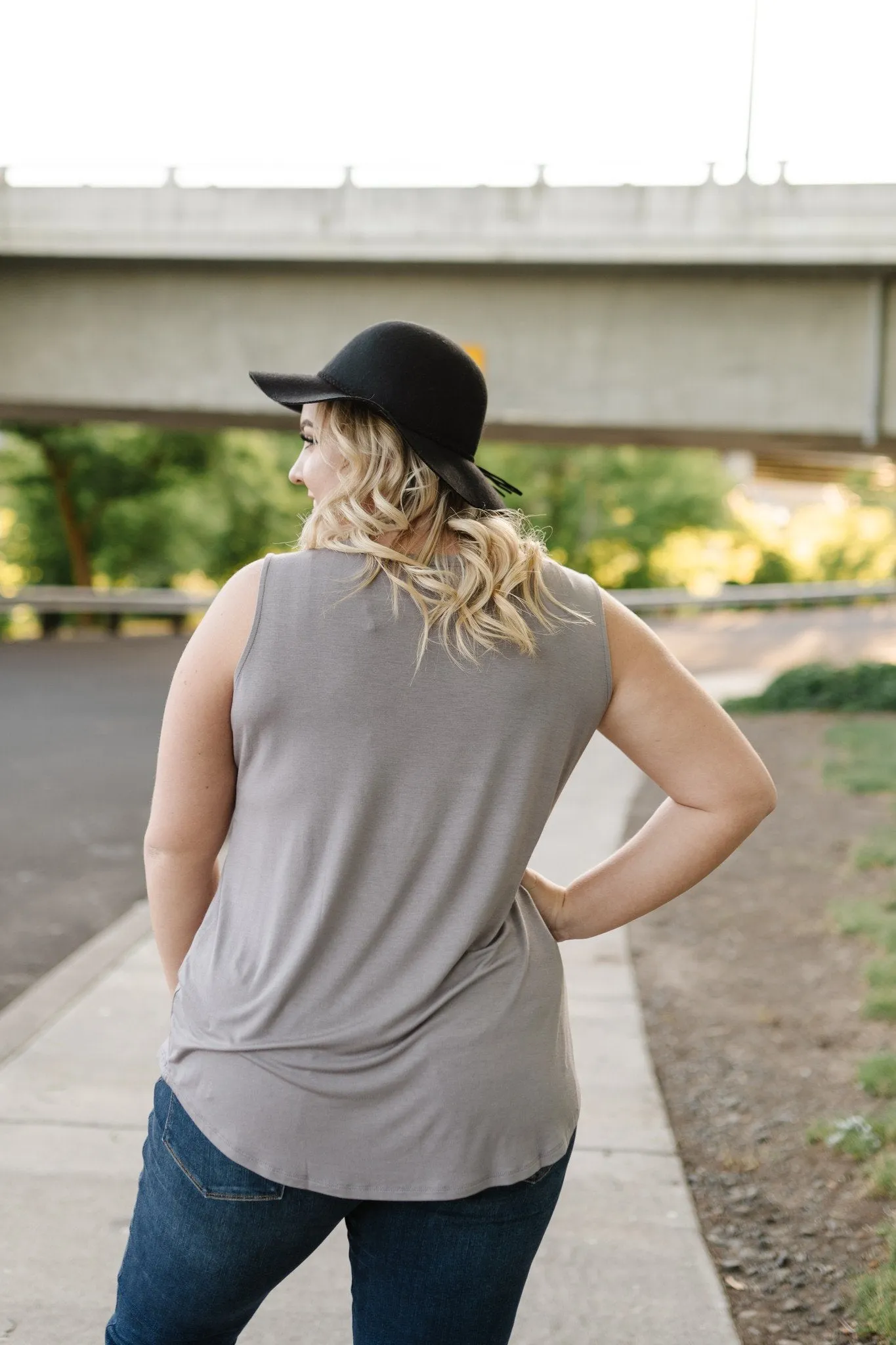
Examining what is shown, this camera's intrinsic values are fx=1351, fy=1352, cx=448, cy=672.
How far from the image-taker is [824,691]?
14789 mm

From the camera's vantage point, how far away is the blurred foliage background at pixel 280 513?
32062mm

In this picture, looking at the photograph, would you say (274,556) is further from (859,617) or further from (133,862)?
(859,617)

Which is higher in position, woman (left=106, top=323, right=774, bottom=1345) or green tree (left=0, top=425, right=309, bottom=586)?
woman (left=106, top=323, right=774, bottom=1345)

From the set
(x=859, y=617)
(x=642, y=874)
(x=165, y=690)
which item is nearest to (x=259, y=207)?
(x=165, y=690)

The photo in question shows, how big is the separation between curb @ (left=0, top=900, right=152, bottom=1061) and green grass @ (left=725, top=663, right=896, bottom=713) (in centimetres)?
956

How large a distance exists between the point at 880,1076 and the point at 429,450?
3.62 m

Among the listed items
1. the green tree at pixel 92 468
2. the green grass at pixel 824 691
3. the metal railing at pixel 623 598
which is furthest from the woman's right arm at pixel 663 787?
the green tree at pixel 92 468

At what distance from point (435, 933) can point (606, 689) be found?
0.37 m

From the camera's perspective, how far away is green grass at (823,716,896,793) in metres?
10.0

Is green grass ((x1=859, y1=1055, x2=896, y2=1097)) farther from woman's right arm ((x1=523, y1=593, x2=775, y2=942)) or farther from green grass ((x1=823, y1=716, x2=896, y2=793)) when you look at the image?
green grass ((x1=823, y1=716, x2=896, y2=793))

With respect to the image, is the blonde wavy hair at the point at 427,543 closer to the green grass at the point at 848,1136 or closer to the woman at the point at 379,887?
the woman at the point at 379,887

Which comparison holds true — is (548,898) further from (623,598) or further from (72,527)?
(72,527)

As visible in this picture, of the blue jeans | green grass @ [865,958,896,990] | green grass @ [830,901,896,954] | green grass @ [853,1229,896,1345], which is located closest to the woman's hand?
the blue jeans

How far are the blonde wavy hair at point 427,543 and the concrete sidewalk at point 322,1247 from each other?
212cm
